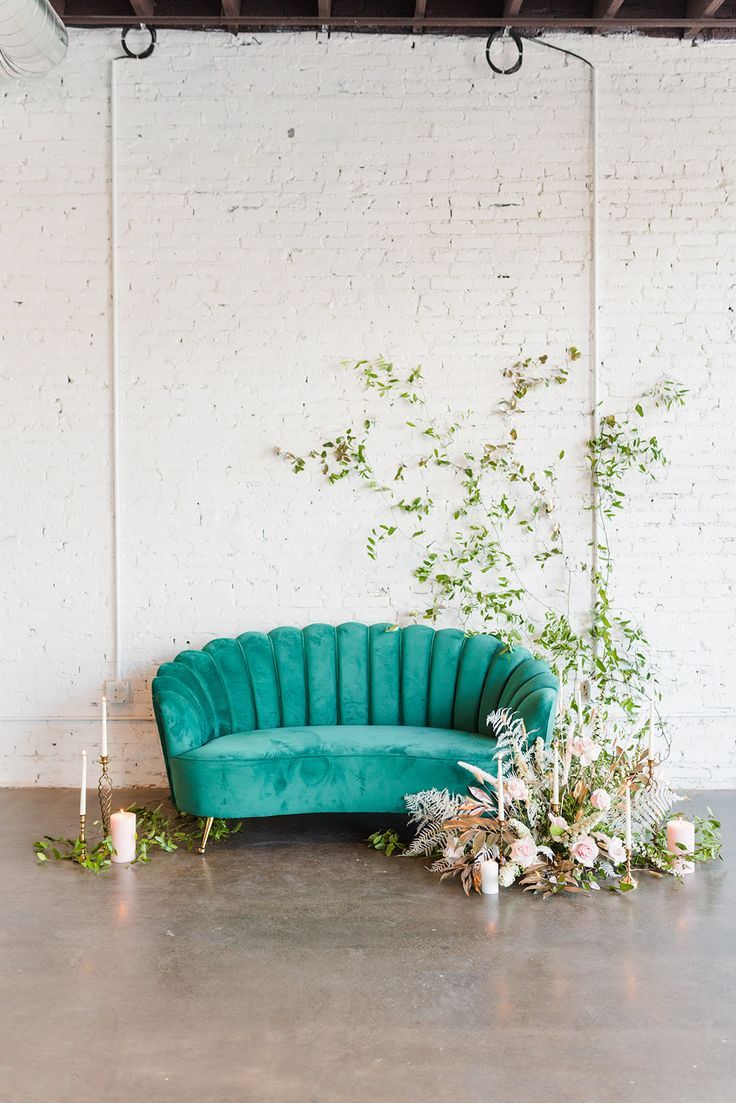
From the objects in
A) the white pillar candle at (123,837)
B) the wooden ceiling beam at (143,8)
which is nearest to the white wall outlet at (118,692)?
the white pillar candle at (123,837)

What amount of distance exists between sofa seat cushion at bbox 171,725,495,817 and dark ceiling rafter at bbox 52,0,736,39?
3.63m

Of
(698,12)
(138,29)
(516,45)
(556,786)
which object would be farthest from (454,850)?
(138,29)

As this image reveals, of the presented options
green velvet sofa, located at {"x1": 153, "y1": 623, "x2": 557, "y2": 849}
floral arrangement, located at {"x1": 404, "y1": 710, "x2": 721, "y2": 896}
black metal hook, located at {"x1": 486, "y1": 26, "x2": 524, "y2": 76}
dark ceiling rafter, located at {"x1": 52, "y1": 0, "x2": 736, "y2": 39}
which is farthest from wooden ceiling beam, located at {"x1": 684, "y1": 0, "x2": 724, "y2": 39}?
floral arrangement, located at {"x1": 404, "y1": 710, "x2": 721, "y2": 896}

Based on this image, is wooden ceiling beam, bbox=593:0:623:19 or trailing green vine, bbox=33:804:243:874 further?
wooden ceiling beam, bbox=593:0:623:19

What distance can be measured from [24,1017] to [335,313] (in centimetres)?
354

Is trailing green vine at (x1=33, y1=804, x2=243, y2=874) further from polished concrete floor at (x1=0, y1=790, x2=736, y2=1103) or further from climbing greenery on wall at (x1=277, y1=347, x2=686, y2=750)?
climbing greenery on wall at (x1=277, y1=347, x2=686, y2=750)

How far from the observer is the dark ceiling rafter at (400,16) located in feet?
15.8

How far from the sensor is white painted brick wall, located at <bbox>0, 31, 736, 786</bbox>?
4.93 m

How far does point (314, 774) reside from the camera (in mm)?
3953

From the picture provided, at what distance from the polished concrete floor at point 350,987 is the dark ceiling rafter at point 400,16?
13.5 ft

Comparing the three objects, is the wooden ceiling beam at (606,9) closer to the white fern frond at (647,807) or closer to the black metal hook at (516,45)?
the black metal hook at (516,45)

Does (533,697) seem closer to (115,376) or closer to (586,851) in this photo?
(586,851)

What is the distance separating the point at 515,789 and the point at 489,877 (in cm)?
33

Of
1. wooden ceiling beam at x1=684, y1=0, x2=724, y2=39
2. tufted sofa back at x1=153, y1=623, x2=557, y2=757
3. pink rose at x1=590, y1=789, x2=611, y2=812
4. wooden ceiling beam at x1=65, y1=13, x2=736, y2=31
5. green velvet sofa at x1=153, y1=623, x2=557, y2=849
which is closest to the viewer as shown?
pink rose at x1=590, y1=789, x2=611, y2=812
